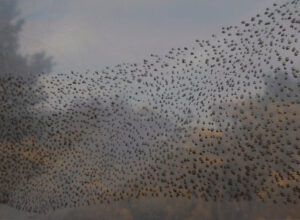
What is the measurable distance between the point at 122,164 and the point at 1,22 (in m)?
9.22

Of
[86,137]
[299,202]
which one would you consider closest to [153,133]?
[86,137]

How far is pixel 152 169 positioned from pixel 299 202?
6088 mm

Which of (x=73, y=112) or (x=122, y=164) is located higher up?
(x=73, y=112)

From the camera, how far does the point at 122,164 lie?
57.5 feet

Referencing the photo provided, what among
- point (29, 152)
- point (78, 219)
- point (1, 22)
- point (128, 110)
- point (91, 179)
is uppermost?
point (1, 22)

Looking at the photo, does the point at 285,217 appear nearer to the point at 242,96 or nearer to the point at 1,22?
the point at 242,96

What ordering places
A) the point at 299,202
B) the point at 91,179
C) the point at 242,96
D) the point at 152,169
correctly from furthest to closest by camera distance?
the point at 91,179
the point at 152,169
the point at 299,202
the point at 242,96

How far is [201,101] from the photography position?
46.2 ft

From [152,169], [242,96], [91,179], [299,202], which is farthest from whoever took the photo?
[91,179]

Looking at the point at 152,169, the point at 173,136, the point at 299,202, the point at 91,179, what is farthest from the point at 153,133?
the point at 299,202

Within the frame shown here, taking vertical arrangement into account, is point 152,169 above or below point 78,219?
above

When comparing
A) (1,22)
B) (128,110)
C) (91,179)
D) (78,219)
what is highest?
(1,22)

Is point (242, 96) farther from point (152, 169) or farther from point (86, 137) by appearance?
point (86, 137)

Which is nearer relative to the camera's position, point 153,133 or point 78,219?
point 153,133
